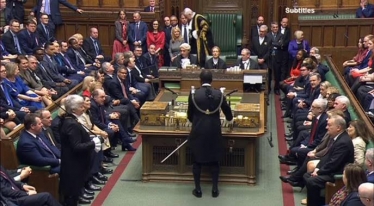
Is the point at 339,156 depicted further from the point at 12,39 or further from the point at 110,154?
the point at 12,39

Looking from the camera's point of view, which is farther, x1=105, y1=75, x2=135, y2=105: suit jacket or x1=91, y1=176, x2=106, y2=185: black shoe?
x1=105, y1=75, x2=135, y2=105: suit jacket

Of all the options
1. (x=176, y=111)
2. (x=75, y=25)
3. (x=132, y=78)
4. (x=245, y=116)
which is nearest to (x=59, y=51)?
(x=132, y=78)

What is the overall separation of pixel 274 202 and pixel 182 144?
1.38 meters

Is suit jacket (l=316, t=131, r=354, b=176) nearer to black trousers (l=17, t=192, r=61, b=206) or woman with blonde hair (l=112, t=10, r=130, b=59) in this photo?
black trousers (l=17, t=192, r=61, b=206)

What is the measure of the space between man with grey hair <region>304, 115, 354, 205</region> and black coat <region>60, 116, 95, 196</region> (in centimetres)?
248

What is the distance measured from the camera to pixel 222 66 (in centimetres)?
1166

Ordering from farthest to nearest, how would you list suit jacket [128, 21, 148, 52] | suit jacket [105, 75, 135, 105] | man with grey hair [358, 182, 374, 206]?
suit jacket [128, 21, 148, 52], suit jacket [105, 75, 135, 105], man with grey hair [358, 182, 374, 206]

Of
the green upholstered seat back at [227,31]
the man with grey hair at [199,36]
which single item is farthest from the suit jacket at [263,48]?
the green upholstered seat back at [227,31]

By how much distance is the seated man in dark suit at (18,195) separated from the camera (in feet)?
21.2

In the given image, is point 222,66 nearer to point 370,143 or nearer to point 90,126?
point 90,126

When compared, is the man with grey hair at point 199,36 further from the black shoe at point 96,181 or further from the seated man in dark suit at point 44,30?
the black shoe at point 96,181

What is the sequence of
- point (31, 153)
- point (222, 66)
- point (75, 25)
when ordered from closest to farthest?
point (31, 153)
point (222, 66)
point (75, 25)

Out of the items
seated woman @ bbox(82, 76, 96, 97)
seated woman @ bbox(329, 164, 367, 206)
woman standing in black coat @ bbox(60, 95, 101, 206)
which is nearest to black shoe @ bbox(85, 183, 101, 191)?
woman standing in black coat @ bbox(60, 95, 101, 206)

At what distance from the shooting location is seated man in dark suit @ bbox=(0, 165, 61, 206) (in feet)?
21.2
